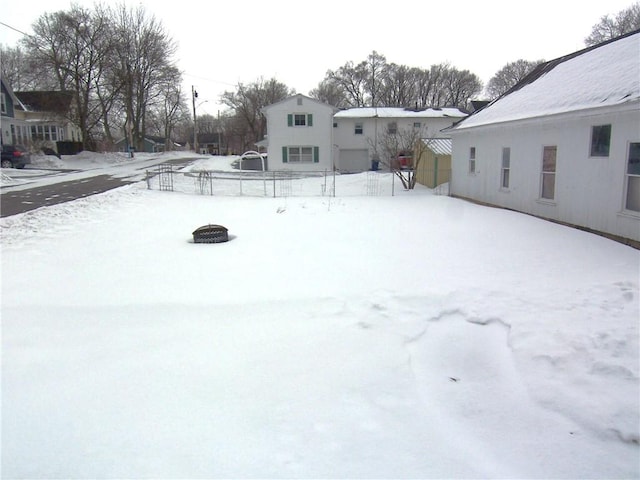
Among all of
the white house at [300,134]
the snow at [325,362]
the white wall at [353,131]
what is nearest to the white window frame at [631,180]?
the snow at [325,362]

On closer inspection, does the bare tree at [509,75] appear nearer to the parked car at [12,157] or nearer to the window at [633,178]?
the parked car at [12,157]

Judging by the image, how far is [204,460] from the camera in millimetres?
3344

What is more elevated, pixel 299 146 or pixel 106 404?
pixel 299 146

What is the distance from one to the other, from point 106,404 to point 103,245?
7.07 meters

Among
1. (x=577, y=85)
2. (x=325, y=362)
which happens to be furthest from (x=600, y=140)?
(x=325, y=362)

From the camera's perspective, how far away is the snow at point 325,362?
3418 millimetres

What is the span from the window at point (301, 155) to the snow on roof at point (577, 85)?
18.5 metres

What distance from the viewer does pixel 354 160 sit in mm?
39219

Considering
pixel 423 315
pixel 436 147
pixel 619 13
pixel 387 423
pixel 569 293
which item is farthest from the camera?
pixel 619 13

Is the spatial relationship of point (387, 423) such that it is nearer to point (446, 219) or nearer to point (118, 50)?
point (446, 219)

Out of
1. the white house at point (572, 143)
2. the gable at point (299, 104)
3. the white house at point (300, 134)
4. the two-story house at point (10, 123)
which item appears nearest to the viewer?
the white house at point (572, 143)

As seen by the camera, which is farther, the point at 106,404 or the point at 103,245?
the point at 103,245

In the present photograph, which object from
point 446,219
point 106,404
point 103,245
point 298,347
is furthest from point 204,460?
point 446,219

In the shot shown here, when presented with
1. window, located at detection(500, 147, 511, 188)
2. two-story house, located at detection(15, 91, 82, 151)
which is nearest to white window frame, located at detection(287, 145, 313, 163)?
two-story house, located at detection(15, 91, 82, 151)
